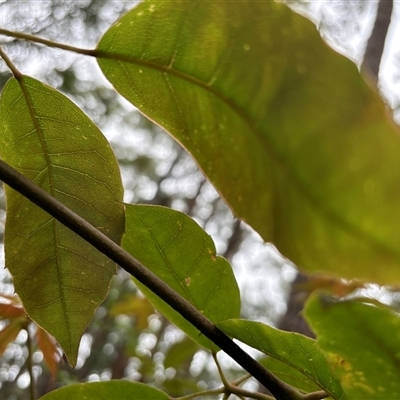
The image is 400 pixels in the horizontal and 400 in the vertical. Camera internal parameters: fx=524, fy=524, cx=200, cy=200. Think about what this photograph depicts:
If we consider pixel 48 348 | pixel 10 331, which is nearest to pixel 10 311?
pixel 10 331

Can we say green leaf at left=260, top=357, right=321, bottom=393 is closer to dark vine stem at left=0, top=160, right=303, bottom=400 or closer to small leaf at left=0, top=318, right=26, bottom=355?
dark vine stem at left=0, top=160, right=303, bottom=400

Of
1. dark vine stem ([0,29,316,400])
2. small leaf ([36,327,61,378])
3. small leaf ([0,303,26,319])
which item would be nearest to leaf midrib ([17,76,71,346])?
dark vine stem ([0,29,316,400])

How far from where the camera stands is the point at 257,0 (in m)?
0.30

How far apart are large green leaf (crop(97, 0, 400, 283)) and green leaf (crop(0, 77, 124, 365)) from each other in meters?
0.07

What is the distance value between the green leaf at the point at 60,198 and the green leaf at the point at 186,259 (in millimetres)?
26

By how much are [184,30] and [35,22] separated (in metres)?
3.93

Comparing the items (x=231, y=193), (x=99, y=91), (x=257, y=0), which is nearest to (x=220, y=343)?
(x=231, y=193)

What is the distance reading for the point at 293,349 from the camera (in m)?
0.34

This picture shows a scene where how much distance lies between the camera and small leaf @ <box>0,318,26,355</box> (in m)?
0.71

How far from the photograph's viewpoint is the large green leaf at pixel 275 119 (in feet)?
0.90

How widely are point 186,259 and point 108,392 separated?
13 cm

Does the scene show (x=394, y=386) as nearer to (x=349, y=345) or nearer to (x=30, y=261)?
(x=349, y=345)

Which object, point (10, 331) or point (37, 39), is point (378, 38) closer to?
point (10, 331)

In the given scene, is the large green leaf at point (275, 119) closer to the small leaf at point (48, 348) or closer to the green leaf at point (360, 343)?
the green leaf at point (360, 343)
